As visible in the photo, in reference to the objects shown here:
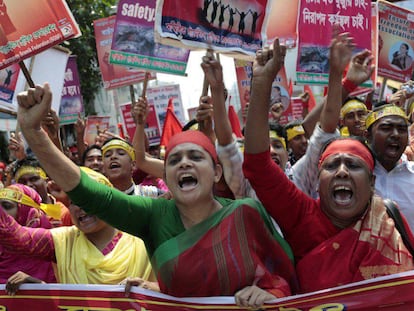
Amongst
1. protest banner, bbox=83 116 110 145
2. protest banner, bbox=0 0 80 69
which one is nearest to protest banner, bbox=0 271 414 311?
protest banner, bbox=0 0 80 69

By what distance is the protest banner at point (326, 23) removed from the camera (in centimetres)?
573

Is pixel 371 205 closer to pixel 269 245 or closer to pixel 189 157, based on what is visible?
pixel 269 245

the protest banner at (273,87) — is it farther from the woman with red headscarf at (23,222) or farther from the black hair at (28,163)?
the woman with red headscarf at (23,222)

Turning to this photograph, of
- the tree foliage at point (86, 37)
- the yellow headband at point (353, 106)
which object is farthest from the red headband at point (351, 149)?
the tree foliage at point (86, 37)

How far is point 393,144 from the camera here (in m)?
3.69

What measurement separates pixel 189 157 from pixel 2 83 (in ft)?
12.3

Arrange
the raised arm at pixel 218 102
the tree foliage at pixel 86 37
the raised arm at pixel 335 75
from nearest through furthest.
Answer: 1. the raised arm at pixel 335 75
2. the raised arm at pixel 218 102
3. the tree foliage at pixel 86 37

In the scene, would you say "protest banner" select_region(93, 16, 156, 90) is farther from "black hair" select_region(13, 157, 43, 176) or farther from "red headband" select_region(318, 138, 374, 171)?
"red headband" select_region(318, 138, 374, 171)

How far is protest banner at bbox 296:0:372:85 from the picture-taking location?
573cm

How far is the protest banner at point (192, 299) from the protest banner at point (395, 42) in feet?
17.1

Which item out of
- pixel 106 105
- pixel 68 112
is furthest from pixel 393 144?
pixel 106 105

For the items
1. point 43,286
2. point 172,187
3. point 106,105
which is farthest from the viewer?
point 106,105

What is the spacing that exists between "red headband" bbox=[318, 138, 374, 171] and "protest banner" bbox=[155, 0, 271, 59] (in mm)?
1331

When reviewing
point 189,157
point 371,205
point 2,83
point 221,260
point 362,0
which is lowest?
point 221,260
